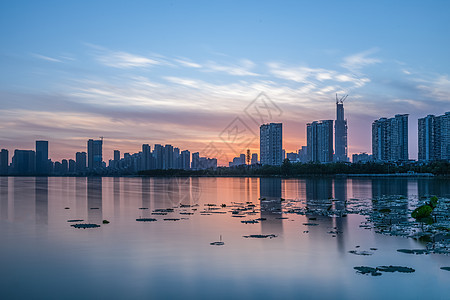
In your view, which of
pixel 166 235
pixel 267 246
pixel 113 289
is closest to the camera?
pixel 113 289

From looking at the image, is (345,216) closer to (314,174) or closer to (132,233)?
(132,233)

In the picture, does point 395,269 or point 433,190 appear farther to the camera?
point 433,190

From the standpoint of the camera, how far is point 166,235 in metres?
20.9

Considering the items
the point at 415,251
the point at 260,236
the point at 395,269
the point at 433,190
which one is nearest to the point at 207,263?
the point at 260,236

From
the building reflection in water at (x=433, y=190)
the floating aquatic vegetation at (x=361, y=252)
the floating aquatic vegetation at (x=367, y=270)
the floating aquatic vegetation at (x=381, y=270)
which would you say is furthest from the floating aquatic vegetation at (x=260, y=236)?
the building reflection in water at (x=433, y=190)

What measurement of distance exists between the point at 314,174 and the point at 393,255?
170 metres

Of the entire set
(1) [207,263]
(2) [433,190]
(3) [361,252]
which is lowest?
(2) [433,190]

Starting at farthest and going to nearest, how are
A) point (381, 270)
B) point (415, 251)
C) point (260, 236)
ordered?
point (260, 236) → point (415, 251) → point (381, 270)

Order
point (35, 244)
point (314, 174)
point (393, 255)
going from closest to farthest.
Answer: point (393, 255) → point (35, 244) → point (314, 174)

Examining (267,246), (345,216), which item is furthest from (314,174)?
(267,246)

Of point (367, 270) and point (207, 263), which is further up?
point (367, 270)

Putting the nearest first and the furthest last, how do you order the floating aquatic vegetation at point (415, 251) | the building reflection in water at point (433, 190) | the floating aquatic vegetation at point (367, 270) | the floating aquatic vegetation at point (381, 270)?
the floating aquatic vegetation at point (367, 270) → the floating aquatic vegetation at point (381, 270) → the floating aquatic vegetation at point (415, 251) → the building reflection in water at point (433, 190)

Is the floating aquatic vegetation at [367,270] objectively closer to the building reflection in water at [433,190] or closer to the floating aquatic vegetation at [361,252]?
the floating aquatic vegetation at [361,252]

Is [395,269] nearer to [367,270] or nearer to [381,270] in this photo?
[381,270]
